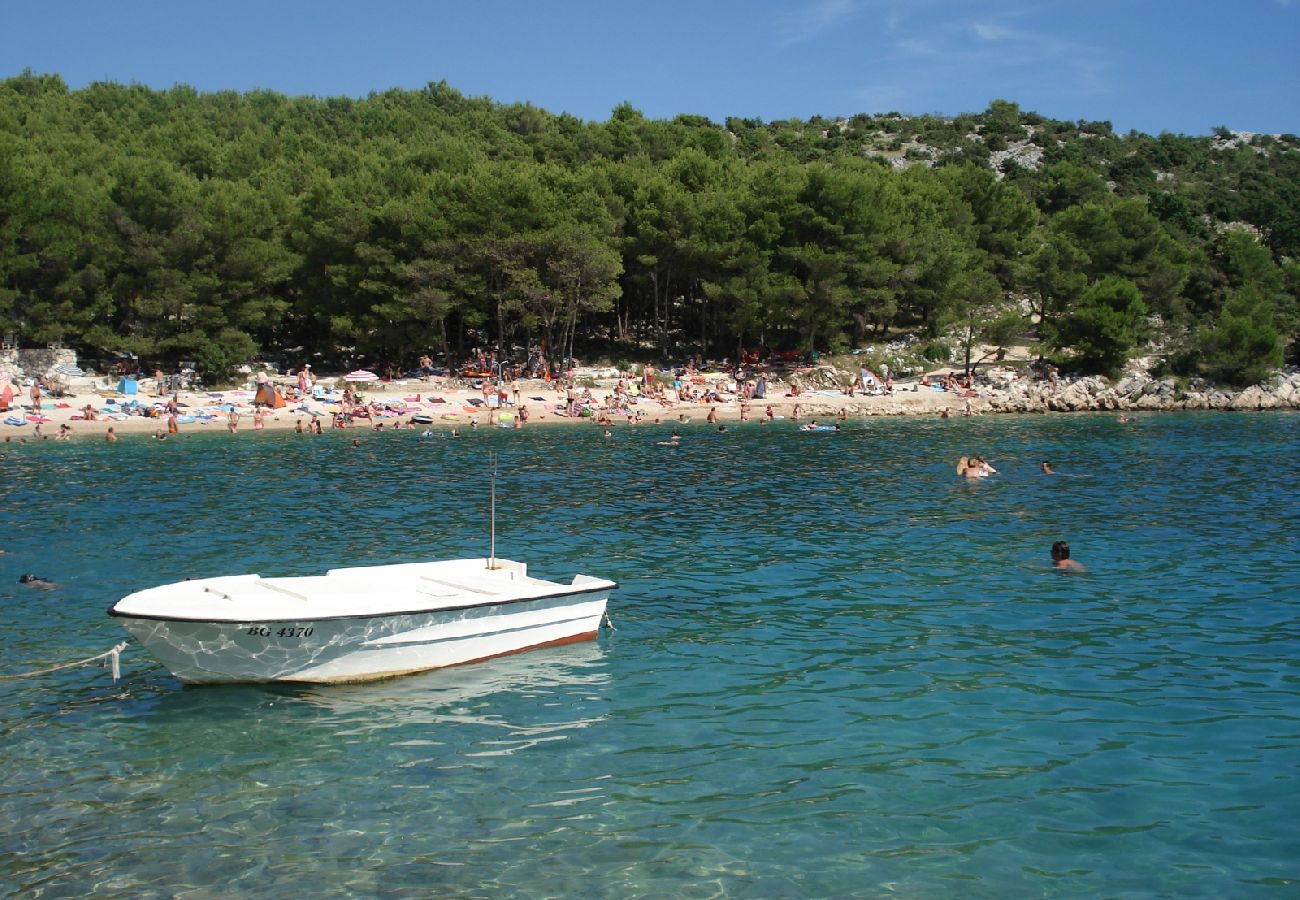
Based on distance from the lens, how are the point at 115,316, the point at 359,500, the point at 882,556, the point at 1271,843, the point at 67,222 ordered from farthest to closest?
the point at 115,316
the point at 67,222
the point at 359,500
the point at 882,556
the point at 1271,843

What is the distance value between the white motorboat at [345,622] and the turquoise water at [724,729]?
1.09 feet

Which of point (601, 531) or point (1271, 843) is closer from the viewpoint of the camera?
point (1271, 843)

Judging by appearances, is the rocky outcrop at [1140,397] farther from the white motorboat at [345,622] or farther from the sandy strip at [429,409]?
the white motorboat at [345,622]

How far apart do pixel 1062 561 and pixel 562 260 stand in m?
42.3

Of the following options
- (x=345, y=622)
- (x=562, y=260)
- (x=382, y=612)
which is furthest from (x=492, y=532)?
(x=562, y=260)

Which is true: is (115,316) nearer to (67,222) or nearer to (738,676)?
(67,222)

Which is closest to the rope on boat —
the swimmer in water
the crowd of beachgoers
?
the swimmer in water

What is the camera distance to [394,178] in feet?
216

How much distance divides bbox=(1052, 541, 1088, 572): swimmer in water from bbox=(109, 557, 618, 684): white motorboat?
981cm

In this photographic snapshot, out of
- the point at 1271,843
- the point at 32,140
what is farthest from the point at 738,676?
the point at 32,140

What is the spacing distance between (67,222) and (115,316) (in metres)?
5.88

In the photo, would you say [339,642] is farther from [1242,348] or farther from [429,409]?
[1242,348]

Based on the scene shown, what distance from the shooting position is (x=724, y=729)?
12031mm

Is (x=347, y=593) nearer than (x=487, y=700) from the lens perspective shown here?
No
